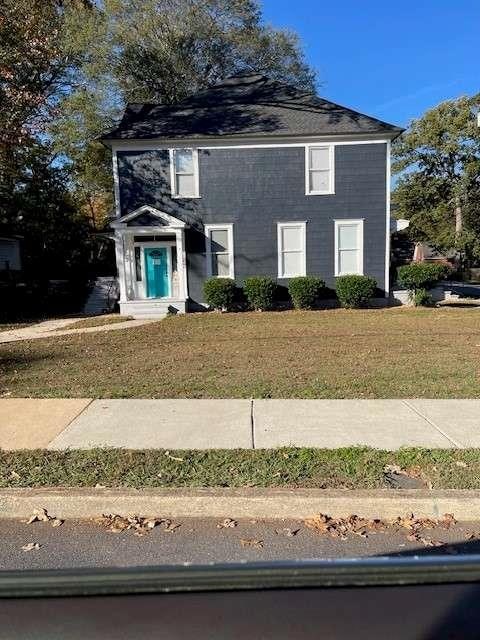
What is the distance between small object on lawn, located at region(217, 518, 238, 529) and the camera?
11.7 feet

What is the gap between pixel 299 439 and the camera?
4.93 metres

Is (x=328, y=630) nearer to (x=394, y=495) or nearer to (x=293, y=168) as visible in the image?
(x=394, y=495)

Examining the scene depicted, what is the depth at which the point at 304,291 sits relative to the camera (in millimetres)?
18109

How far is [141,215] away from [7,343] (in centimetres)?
820

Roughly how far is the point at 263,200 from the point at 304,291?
3741 mm

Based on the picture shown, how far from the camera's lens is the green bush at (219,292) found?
18109mm

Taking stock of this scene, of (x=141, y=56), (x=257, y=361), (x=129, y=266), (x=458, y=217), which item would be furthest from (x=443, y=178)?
(x=257, y=361)

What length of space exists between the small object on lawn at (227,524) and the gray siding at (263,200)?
51.4ft

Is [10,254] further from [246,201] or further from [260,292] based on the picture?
[260,292]

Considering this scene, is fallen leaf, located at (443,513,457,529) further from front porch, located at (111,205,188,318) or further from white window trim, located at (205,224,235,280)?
white window trim, located at (205,224,235,280)

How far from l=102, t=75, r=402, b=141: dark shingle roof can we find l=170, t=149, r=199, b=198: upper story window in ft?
2.06

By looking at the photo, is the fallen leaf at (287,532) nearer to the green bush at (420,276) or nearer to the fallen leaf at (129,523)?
the fallen leaf at (129,523)

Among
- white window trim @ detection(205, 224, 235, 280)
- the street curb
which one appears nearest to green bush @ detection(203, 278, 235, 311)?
white window trim @ detection(205, 224, 235, 280)

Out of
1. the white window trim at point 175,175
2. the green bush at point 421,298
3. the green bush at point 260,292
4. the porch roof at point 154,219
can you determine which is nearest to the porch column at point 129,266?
the porch roof at point 154,219
